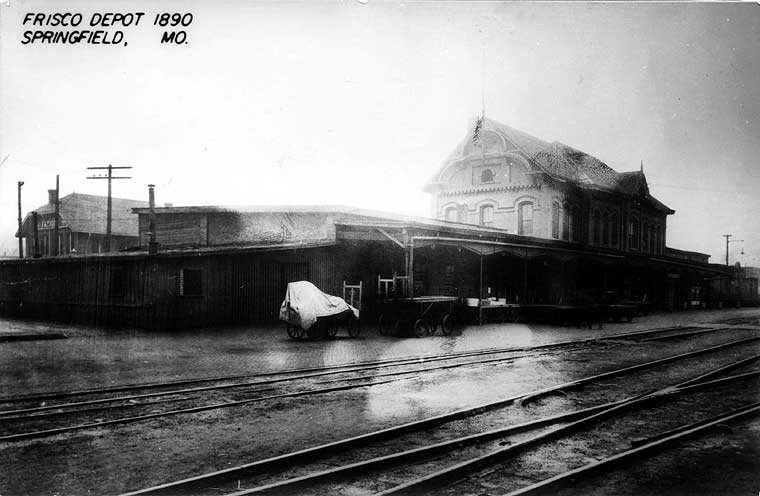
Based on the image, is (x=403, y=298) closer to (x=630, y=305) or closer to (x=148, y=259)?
(x=148, y=259)

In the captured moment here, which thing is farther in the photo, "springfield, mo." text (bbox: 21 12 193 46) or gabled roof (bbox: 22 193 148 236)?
gabled roof (bbox: 22 193 148 236)

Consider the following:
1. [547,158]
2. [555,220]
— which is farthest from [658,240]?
[547,158]

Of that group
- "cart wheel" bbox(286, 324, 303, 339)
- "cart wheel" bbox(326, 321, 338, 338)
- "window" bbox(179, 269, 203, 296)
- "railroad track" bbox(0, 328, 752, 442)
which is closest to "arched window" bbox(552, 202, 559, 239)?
"cart wheel" bbox(326, 321, 338, 338)

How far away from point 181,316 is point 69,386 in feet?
30.8

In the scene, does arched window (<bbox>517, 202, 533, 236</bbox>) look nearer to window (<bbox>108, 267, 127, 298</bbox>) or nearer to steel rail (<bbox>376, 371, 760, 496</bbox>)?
window (<bbox>108, 267, 127, 298</bbox>)

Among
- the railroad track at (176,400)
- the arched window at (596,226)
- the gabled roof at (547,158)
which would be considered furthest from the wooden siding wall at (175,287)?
the arched window at (596,226)

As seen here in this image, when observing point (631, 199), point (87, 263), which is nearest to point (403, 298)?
point (87, 263)

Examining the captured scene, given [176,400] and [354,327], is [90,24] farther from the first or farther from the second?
[354,327]

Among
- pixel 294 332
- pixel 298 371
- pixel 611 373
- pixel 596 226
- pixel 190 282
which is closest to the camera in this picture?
pixel 611 373

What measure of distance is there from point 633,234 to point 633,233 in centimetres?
7

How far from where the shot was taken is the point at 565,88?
10.3 meters

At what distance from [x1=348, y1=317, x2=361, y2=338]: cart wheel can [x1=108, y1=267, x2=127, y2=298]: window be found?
26.8 feet

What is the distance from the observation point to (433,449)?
5.53 m

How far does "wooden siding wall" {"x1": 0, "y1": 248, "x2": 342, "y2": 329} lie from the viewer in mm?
18047
